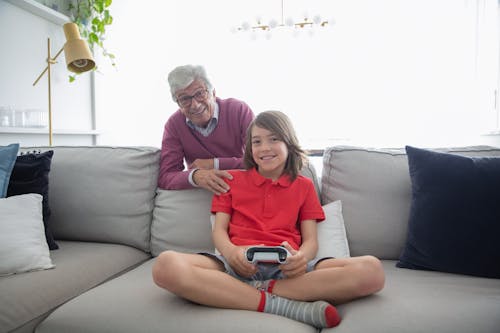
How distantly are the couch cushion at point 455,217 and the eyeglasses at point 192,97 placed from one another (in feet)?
3.28

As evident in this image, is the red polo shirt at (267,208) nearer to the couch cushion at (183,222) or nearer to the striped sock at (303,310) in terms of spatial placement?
the couch cushion at (183,222)

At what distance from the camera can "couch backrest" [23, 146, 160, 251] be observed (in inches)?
65.4

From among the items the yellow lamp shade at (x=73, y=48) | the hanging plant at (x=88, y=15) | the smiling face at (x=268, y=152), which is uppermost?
the hanging plant at (x=88, y=15)

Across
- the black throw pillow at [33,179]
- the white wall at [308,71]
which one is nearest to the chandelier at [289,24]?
the white wall at [308,71]

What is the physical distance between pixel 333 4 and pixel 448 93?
4.97ft

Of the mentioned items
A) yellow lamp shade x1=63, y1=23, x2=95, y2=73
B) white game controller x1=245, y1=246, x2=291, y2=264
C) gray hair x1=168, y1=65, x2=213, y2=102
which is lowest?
white game controller x1=245, y1=246, x2=291, y2=264

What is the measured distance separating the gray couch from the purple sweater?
0.12 m

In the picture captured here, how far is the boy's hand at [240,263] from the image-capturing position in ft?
3.80

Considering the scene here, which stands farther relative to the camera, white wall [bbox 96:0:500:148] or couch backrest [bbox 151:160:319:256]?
white wall [bbox 96:0:500:148]

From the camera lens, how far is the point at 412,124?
381 cm

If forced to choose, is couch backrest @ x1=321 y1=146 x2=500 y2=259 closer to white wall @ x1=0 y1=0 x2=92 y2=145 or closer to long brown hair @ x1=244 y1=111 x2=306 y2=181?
long brown hair @ x1=244 y1=111 x2=306 y2=181

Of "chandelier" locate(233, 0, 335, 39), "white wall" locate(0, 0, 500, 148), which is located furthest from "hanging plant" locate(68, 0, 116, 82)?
"chandelier" locate(233, 0, 335, 39)

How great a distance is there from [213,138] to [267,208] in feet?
2.10

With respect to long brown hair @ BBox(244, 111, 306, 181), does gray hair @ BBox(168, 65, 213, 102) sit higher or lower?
higher
